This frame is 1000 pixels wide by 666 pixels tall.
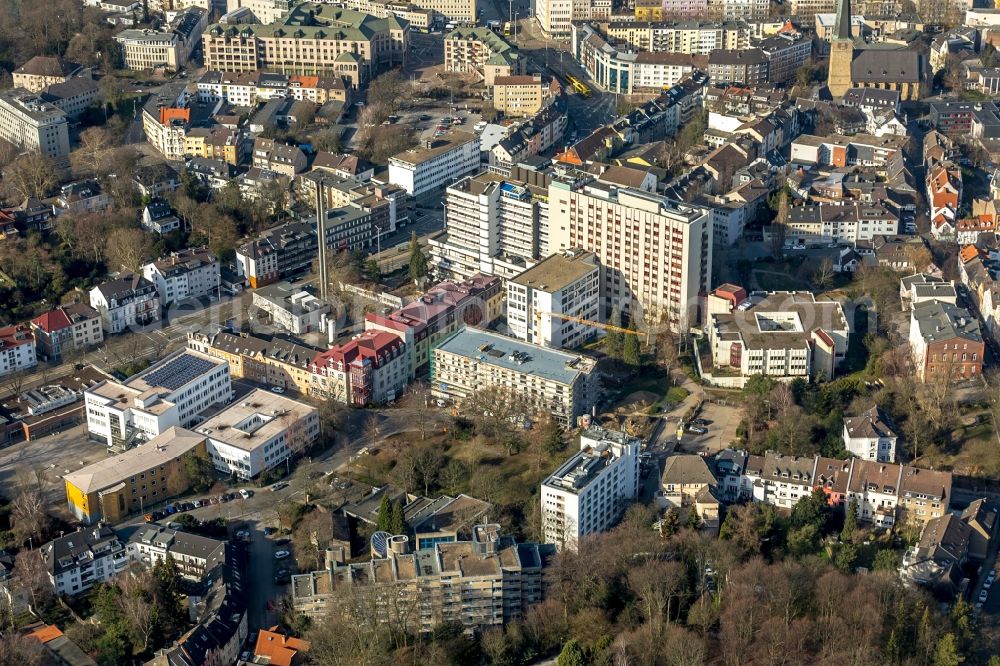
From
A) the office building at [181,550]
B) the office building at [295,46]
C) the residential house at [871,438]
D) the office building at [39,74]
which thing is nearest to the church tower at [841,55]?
the office building at [295,46]

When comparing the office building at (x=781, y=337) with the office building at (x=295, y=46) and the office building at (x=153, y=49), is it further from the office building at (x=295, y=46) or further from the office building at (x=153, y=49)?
the office building at (x=153, y=49)

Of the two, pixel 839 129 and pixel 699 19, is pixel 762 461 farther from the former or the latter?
pixel 699 19

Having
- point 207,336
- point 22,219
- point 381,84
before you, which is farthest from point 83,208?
point 381,84

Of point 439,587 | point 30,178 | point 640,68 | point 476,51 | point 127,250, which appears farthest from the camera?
point 476,51

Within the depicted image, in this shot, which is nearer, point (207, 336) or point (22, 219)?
point (207, 336)

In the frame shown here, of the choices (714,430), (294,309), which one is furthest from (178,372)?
(714,430)

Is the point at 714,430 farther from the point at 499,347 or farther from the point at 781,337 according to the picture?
the point at 499,347

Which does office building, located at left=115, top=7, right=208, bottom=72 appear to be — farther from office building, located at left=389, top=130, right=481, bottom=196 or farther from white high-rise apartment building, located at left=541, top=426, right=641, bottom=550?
white high-rise apartment building, located at left=541, top=426, right=641, bottom=550
